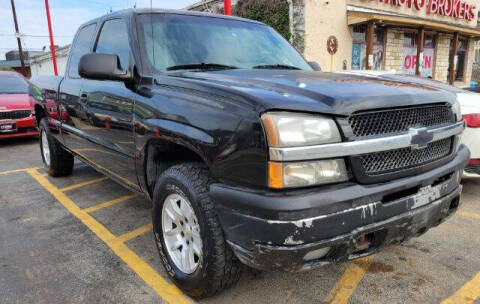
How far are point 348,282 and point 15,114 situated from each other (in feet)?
26.5

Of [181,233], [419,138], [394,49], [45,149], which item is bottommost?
[45,149]

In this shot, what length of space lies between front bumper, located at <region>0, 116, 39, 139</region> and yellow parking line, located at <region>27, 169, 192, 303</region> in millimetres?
4457

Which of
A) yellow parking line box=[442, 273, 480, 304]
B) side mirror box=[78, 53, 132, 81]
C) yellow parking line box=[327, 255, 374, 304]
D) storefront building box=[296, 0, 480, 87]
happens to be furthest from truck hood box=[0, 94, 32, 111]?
storefront building box=[296, 0, 480, 87]

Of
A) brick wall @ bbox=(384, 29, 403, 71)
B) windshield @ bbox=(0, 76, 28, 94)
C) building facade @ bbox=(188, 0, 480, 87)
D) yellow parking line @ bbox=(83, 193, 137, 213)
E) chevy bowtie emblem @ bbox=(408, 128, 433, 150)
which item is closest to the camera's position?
chevy bowtie emblem @ bbox=(408, 128, 433, 150)

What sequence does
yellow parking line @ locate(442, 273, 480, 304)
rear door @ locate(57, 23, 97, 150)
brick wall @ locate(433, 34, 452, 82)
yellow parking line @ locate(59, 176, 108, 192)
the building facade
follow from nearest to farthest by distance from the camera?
1. yellow parking line @ locate(442, 273, 480, 304)
2. rear door @ locate(57, 23, 97, 150)
3. yellow parking line @ locate(59, 176, 108, 192)
4. the building facade
5. brick wall @ locate(433, 34, 452, 82)

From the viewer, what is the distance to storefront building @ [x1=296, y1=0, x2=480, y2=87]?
12.7m

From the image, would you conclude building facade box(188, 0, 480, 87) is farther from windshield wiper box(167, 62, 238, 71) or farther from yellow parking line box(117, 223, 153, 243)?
yellow parking line box(117, 223, 153, 243)

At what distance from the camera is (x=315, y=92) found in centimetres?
184

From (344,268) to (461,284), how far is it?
0.75 metres

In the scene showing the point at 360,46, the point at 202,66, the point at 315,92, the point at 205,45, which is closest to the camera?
the point at 315,92

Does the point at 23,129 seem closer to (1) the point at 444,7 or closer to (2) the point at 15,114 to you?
(2) the point at 15,114

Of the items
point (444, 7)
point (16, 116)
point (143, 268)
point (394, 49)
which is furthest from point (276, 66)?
point (444, 7)

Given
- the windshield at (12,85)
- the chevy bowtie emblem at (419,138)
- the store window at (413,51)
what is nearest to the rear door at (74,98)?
the chevy bowtie emblem at (419,138)

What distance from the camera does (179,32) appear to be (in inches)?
111
